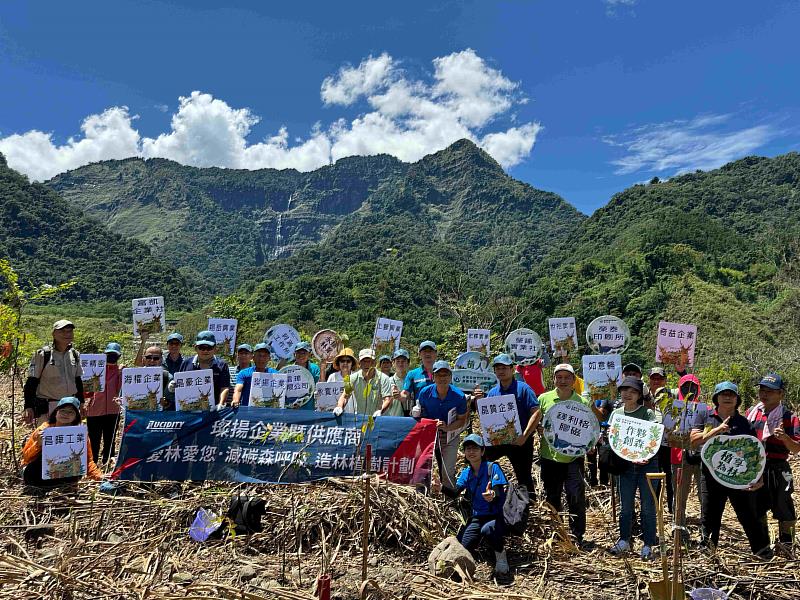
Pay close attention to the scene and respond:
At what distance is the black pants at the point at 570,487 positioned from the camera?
504 centimetres

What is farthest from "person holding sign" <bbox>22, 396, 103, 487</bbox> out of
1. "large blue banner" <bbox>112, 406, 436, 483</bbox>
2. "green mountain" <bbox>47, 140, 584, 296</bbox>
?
"green mountain" <bbox>47, 140, 584, 296</bbox>

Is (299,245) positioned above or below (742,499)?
above

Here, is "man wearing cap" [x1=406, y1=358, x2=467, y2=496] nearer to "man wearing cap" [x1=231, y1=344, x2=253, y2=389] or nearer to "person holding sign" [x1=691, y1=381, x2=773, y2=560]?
"person holding sign" [x1=691, y1=381, x2=773, y2=560]

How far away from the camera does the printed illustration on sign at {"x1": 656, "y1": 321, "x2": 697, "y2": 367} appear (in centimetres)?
629

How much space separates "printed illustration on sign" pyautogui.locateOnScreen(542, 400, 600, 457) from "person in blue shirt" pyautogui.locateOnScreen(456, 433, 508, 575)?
2.22 ft

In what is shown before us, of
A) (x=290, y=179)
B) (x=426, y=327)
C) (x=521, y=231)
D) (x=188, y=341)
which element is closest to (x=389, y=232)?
(x=521, y=231)

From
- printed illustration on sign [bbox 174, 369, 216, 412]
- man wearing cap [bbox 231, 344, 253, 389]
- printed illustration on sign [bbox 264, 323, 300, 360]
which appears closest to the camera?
printed illustration on sign [bbox 174, 369, 216, 412]

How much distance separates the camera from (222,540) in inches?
188

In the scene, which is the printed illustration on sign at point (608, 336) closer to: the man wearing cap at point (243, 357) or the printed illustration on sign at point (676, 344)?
the printed illustration on sign at point (676, 344)

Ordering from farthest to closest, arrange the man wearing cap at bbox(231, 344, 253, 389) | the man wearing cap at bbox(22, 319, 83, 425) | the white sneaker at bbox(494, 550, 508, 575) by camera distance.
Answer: the man wearing cap at bbox(231, 344, 253, 389) < the man wearing cap at bbox(22, 319, 83, 425) < the white sneaker at bbox(494, 550, 508, 575)

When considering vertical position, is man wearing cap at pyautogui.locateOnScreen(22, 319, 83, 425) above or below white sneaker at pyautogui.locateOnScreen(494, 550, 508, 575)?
above

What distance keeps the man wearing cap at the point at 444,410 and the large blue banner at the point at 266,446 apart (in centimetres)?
14

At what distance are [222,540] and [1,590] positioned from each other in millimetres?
1536

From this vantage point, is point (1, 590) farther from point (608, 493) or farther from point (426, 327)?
point (426, 327)
